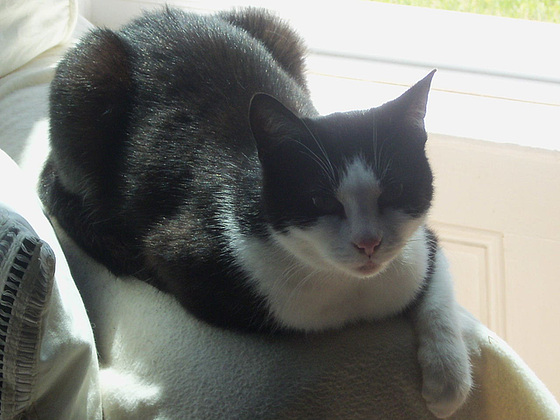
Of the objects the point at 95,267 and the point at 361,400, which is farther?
the point at 95,267

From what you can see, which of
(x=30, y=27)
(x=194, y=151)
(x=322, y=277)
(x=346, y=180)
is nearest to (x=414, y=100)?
(x=346, y=180)

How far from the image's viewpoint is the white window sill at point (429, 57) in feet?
6.07

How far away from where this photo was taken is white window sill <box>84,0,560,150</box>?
1.85m

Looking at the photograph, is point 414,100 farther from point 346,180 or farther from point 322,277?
point 322,277

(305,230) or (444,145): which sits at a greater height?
(305,230)

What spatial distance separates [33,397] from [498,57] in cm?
162

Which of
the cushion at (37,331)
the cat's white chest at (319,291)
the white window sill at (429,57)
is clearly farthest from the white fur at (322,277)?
the white window sill at (429,57)

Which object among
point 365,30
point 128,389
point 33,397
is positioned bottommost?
point 365,30

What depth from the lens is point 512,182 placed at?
67.1 inches

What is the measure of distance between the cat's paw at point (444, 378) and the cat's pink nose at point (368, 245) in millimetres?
192

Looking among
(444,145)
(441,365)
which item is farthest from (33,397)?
(444,145)

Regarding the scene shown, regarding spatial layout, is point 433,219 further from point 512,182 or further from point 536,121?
point 536,121

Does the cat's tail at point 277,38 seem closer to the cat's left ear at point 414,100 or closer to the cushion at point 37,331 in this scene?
the cat's left ear at point 414,100

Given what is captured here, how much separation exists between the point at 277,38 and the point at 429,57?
682 millimetres
